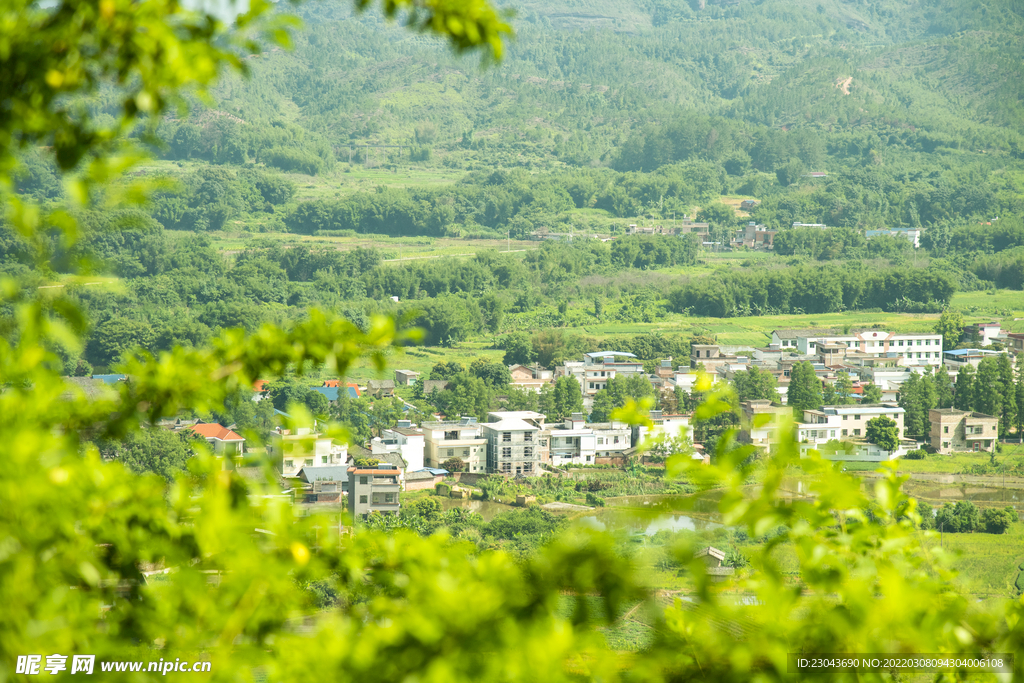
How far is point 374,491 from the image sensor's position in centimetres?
1205

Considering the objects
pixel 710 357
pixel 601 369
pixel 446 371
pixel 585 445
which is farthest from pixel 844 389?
pixel 446 371

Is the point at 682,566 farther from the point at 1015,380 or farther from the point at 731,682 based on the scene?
the point at 1015,380

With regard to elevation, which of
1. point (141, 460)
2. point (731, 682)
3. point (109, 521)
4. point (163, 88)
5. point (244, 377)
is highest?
point (163, 88)

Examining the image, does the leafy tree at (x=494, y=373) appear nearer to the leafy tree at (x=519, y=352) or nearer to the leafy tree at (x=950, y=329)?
the leafy tree at (x=519, y=352)

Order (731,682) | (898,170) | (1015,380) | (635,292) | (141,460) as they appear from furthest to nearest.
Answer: (898,170) < (635,292) < (1015,380) < (141,460) < (731,682)

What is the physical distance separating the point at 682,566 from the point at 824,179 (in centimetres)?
5147

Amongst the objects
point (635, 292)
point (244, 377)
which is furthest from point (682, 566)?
point (635, 292)

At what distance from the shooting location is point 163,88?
853mm

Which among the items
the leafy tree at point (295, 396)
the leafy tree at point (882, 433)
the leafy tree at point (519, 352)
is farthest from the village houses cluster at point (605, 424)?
the leafy tree at point (519, 352)

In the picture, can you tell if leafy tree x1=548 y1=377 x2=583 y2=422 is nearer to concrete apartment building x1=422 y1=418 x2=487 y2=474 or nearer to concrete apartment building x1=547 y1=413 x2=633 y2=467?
concrete apartment building x1=547 y1=413 x2=633 y2=467

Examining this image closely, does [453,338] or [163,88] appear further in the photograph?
[453,338]

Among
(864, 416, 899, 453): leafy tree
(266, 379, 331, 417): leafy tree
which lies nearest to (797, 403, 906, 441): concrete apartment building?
(864, 416, 899, 453): leafy tree

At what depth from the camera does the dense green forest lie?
1155 inches

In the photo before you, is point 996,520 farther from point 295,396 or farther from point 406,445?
point 295,396
